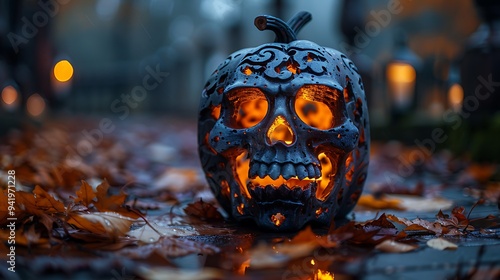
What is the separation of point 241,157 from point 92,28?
4251 centimetres

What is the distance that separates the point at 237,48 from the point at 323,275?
21.5 m

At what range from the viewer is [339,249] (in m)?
2.35

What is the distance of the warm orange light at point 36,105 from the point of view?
11.4m

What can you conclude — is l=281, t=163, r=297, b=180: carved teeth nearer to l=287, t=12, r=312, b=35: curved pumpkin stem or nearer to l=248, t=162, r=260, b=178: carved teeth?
l=248, t=162, r=260, b=178: carved teeth

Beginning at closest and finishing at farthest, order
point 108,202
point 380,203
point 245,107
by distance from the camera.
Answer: point 108,202, point 245,107, point 380,203

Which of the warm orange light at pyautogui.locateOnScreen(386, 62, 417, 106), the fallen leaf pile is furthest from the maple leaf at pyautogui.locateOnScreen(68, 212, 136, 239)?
the warm orange light at pyautogui.locateOnScreen(386, 62, 417, 106)

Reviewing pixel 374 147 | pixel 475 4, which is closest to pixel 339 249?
pixel 475 4

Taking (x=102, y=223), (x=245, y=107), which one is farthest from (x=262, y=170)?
(x=102, y=223)

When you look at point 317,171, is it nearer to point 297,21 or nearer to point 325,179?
point 325,179

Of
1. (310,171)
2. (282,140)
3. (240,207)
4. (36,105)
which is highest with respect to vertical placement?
(282,140)

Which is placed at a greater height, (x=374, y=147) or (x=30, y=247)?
(x=30, y=247)

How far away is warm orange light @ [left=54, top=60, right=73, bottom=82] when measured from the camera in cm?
1173

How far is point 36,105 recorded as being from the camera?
1191 centimetres

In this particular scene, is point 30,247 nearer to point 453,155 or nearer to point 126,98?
point 453,155
